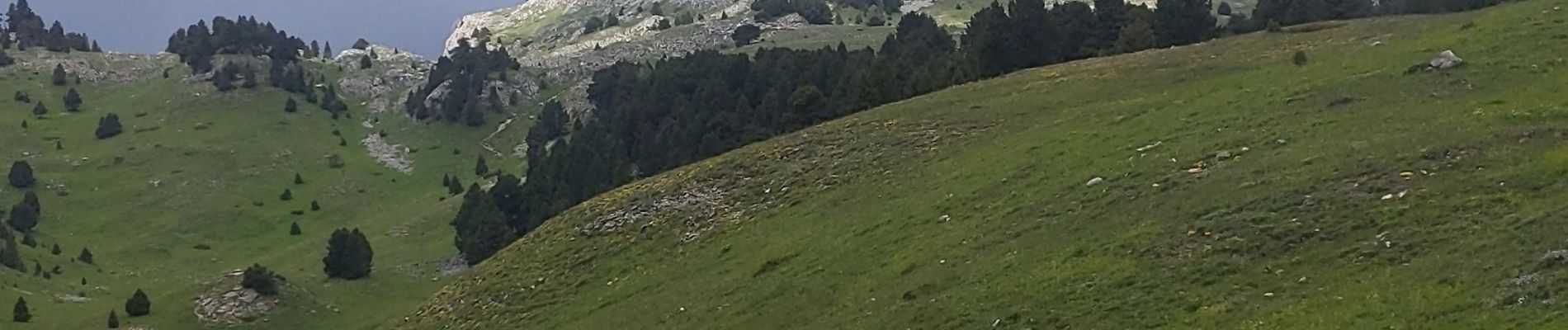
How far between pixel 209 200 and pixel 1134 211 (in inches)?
4328

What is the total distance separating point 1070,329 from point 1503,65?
27.7 meters

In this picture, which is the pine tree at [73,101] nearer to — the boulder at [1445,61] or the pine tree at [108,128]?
the pine tree at [108,128]

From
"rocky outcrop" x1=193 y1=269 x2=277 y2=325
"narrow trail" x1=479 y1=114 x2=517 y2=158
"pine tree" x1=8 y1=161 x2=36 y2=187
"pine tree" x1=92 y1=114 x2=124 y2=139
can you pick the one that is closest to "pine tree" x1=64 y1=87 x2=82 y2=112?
"pine tree" x1=92 y1=114 x2=124 y2=139

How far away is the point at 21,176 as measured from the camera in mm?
134250

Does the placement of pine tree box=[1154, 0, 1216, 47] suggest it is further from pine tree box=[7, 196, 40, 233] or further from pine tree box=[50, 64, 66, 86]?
pine tree box=[50, 64, 66, 86]

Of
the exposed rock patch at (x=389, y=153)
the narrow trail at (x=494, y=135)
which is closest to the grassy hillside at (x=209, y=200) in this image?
the exposed rock patch at (x=389, y=153)

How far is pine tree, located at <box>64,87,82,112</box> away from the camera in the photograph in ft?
585

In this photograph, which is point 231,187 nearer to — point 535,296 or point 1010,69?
point 1010,69

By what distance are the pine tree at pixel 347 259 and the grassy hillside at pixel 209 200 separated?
102 cm

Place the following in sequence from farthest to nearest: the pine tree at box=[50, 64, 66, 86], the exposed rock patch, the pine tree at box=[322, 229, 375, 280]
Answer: the pine tree at box=[50, 64, 66, 86] < the exposed rock patch < the pine tree at box=[322, 229, 375, 280]

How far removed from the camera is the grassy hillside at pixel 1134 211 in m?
28.3

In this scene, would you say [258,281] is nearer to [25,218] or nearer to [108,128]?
[25,218]

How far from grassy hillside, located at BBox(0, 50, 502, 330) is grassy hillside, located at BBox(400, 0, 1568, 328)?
2012cm

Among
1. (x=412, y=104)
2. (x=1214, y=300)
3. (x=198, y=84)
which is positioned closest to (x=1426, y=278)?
(x=1214, y=300)
